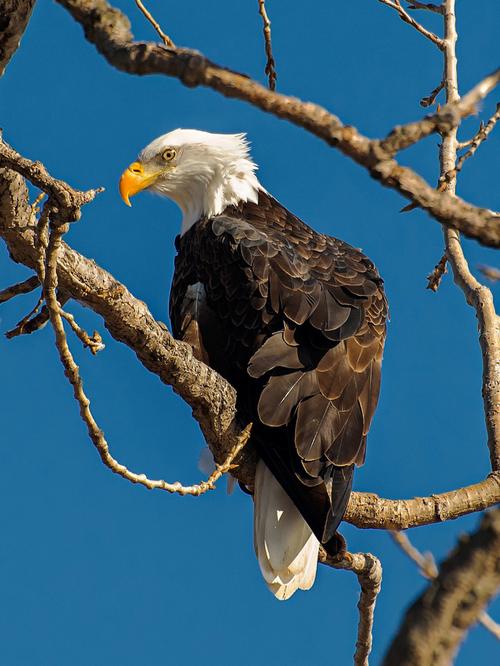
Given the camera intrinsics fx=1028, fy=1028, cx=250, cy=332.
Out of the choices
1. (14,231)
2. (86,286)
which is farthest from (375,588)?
(14,231)

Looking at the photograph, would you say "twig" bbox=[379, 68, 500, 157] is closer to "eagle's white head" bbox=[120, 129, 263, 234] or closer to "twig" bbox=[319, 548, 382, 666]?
"twig" bbox=[319, 548, 382, 666]

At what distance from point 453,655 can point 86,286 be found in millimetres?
2114

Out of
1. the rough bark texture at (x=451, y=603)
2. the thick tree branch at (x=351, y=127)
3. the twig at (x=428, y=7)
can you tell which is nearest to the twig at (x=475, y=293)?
the twig at (x=428, y=7)

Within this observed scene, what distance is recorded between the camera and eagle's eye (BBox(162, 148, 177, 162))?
5.65m

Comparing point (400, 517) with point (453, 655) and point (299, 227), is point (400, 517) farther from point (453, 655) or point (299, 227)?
point (453, 655)

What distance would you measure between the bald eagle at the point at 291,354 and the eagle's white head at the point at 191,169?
58cm

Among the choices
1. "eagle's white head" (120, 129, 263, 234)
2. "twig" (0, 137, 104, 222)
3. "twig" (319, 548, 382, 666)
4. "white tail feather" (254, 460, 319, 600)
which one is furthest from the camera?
"eagle's white head" (120, 129, 263, 234)

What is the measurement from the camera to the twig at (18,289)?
3648mm

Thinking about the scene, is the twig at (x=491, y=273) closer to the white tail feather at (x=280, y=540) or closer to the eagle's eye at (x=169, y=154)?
the white tail feather at (x=280, y=540)

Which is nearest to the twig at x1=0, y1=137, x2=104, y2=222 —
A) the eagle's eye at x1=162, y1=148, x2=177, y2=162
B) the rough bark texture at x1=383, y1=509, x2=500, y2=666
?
the rough bark texture at x1=383, y1=509, x2=500, y2=666

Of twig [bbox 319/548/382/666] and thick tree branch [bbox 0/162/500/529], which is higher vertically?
thick tree branch [bbox 0/162/500/529]

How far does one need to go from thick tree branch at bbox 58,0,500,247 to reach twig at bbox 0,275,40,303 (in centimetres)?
168

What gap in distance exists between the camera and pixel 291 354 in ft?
13.4

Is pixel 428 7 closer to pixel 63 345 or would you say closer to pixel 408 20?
pixel 408 20
